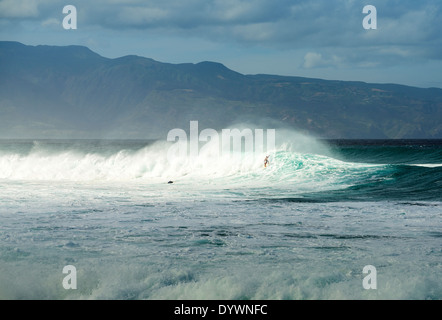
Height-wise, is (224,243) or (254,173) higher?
(254,173)

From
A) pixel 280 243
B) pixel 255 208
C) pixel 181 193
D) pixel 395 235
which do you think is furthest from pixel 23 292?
pixel 181 193

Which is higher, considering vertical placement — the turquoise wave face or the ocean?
the turquoise wave face

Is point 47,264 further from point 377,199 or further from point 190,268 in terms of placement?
point 377,199

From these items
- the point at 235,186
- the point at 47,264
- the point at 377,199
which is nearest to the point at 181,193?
the point at 235,186

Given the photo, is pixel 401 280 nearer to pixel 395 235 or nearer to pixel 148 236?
pixel 395 235

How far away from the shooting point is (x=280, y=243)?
10766 mm

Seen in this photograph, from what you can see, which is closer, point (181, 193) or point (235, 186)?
point (181, 193)

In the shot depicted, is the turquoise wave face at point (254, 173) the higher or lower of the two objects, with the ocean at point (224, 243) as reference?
higher

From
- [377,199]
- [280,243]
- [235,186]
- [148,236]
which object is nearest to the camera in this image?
[280,243]

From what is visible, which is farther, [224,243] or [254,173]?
[254,173]

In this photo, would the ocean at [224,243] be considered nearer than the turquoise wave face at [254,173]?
Yes

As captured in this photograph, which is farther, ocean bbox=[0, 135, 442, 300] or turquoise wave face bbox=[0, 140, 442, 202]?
turquoise wave face bbox=[0, 140, 442, 202]

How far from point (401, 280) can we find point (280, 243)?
297 cm
